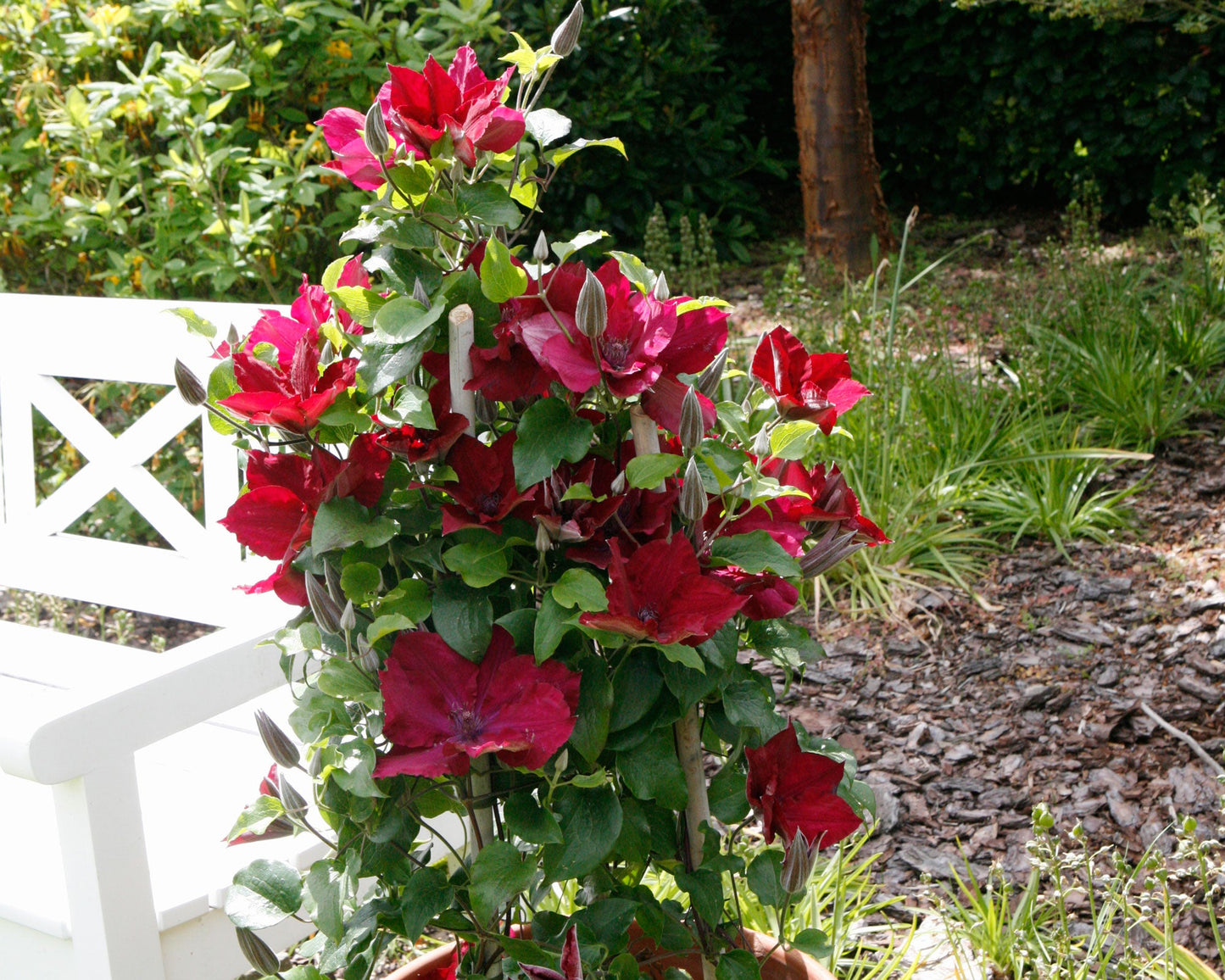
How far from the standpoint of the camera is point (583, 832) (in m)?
0.89

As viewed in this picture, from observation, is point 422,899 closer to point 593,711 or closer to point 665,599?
point 593,711

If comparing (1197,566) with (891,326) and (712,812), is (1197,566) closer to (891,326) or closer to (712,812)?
(891,326)

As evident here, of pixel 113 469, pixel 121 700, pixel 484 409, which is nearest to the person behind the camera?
pixel 484 409

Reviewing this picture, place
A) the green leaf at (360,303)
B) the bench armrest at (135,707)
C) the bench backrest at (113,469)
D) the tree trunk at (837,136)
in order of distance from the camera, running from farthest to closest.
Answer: the tree trunk at (837,136) < the bench backrest at (113,469) < the bench armrest at (135,707) < the green leaf at (360,303)

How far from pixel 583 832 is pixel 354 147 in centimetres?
58

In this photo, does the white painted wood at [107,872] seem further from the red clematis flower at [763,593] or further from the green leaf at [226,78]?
the green leaf at [226,78]

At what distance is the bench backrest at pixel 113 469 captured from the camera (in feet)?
6.64

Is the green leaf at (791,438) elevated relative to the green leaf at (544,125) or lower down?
lower down

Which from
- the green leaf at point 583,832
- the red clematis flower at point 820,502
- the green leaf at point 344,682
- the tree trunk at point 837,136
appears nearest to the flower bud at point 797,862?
the green leaf at point 583,832

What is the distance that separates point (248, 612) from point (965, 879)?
133 cm

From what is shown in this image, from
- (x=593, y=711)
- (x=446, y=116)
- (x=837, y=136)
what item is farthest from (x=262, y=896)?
(x=837, y=136)

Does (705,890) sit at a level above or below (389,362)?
below

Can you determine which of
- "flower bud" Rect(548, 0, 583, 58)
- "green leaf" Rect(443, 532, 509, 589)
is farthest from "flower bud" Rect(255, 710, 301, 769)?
"flower bud" Rect(548, 0, 583, 58)

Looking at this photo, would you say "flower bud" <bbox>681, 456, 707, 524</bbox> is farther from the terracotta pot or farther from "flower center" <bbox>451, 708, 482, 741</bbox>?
the terracotta pot
